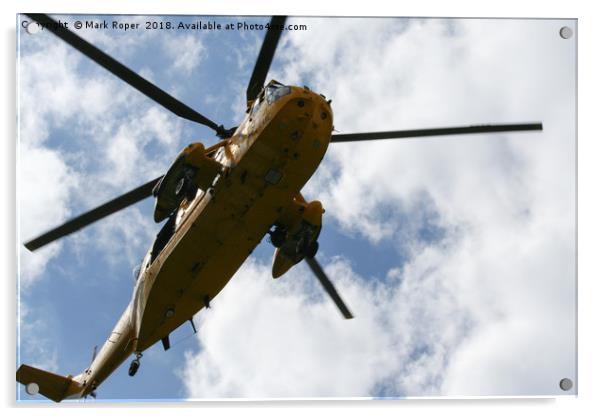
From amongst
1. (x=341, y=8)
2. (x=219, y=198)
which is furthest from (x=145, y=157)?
(x=341, y=8)

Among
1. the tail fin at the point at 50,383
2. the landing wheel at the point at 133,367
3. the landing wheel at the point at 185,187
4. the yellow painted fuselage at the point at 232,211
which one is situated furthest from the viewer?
the landing wheel at the point at 133,367

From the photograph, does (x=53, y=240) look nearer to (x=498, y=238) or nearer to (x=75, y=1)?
(x=75, y=1)

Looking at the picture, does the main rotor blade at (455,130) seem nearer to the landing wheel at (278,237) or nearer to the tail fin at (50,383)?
the landing wheel at (278,237)

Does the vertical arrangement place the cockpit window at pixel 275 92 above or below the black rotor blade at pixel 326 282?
above

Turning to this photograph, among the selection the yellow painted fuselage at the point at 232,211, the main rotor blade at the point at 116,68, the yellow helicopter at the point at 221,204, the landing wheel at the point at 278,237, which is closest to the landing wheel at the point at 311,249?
the yellow helicopter at the point at 221,204

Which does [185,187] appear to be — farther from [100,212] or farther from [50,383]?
[50,383]

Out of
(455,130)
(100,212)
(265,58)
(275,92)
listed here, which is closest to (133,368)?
(100,212)
